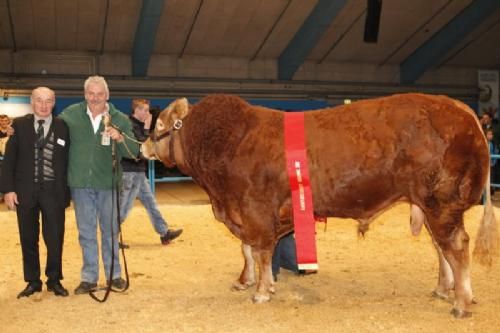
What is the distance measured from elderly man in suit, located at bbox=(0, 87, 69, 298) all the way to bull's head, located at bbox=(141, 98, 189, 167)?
28.0 inches

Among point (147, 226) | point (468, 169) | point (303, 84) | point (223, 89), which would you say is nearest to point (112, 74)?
point (223, 89)

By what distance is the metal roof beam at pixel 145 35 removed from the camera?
48.2 feet

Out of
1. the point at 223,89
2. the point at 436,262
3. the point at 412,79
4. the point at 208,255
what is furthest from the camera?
the point at 412,79

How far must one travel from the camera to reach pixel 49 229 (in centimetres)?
469

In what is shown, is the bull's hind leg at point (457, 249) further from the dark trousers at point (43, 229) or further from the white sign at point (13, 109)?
the white sign at point (13, 109)

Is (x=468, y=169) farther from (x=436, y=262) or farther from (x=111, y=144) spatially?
(x=111, y=144)

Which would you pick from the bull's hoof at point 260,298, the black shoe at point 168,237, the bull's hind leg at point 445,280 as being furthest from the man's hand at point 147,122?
the bull's hind leg at point 445,280

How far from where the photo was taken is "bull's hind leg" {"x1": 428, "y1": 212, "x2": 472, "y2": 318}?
4156 millimetres

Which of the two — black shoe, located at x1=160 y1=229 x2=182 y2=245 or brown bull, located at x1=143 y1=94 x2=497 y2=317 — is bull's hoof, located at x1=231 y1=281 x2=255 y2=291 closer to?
brown bull, located at x1=143 y1=94 x2=497 y2=317

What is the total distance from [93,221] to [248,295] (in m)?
1.49

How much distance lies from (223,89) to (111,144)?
15.6 metres

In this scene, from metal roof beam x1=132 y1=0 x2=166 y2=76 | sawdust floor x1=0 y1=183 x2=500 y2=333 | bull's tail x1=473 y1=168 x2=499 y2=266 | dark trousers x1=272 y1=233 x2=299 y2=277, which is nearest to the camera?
sawdust floor x1=0 y1=183 x2=500 y2=333

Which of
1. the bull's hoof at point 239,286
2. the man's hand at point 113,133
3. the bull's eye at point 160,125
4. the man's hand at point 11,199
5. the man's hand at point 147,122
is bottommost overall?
the bull's hoof at point 239,286

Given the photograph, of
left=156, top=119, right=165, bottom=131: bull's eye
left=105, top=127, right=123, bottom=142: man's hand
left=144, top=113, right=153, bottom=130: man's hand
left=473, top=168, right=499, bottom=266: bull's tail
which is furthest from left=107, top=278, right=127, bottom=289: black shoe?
left=473, top=168, right=499, bottom=266: bull's tail
